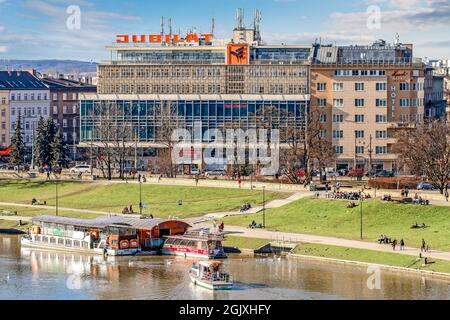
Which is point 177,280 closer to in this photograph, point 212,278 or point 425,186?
point 212,278

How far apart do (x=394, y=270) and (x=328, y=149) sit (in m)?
68.8

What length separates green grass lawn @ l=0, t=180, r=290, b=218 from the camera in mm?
153250

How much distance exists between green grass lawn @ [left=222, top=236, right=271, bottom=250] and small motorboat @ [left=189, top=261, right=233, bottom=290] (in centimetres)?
2124

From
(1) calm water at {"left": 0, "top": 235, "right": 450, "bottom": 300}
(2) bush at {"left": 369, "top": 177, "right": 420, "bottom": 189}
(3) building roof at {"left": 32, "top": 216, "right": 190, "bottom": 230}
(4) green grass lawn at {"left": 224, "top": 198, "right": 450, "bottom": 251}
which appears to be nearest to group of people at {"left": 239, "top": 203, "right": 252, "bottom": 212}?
(4) green grass lawn at {"left": 224, "top": 198, "right": 450, "bottom": 251}

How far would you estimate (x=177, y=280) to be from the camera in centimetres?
10556

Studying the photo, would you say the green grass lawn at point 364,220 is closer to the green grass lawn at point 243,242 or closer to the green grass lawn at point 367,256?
the green grass lawn at point 367,256

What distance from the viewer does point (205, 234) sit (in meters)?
124

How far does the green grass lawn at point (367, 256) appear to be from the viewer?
10794 cm

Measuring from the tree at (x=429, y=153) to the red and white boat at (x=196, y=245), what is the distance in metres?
36.2

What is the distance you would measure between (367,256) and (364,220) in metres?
17.7

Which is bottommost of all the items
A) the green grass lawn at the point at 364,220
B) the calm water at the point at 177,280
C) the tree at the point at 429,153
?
the calm water at the point at 177,280

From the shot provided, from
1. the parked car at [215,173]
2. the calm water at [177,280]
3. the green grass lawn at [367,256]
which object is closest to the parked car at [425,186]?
the green grass lawn at [367,256]
